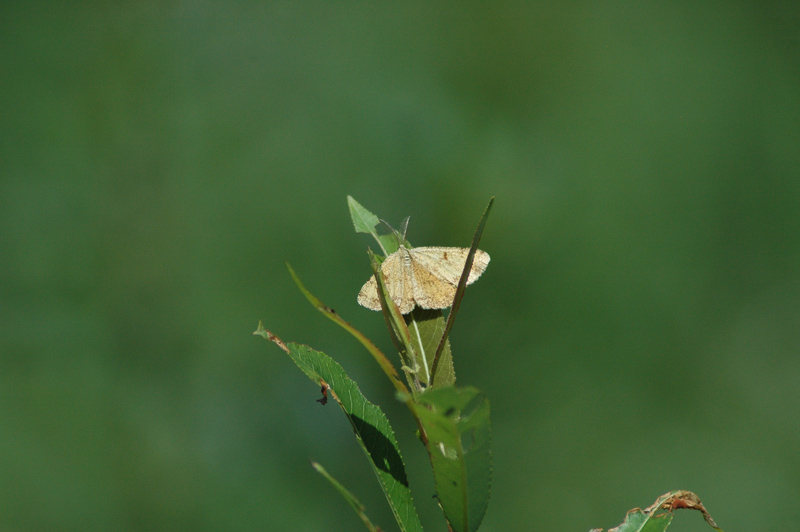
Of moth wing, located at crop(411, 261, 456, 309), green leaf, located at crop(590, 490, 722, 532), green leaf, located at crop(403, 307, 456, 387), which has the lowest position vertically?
green leaf, located at crop(590, 490, 722, 532)

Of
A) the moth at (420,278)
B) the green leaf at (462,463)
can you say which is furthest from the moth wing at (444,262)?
the green leaf at (462,463)

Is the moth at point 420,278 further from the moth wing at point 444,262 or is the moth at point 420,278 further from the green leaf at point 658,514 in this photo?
the green leaf at point 658,514

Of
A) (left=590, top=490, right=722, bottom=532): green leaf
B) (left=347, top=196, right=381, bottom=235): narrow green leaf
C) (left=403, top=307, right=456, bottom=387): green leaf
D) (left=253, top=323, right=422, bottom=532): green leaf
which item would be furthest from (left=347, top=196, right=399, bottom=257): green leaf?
(left=590, top=490, right=722, bottom=532): green leaf

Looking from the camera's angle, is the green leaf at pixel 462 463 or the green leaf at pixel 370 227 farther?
the green leaf at pixel 370 227

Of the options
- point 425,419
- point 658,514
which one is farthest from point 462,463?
point 658,514

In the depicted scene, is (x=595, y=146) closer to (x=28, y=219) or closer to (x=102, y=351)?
(x=102, y=351)

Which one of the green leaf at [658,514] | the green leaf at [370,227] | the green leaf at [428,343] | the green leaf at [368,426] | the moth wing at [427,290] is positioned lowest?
the green leaf at [658,514]

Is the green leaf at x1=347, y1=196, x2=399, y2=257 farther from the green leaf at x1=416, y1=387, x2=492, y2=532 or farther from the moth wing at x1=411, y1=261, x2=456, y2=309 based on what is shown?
the green leaf at x1=416, y1=387, x2=492, y2=532
